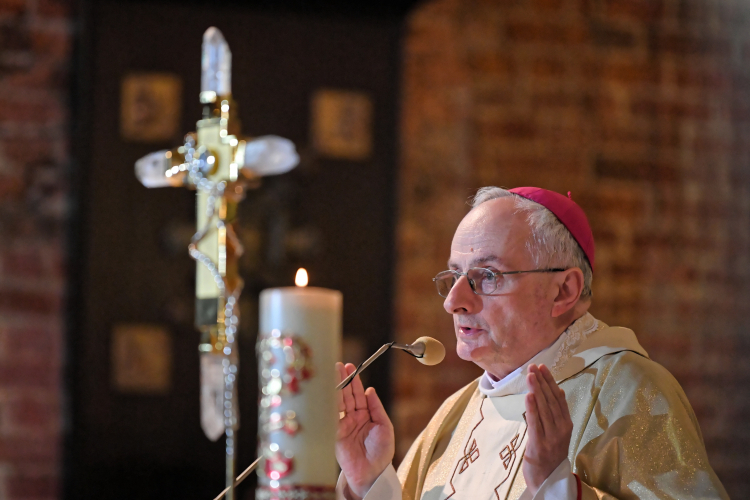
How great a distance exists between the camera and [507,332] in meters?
2.31

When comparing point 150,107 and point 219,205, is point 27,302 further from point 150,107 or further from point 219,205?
point 219,205

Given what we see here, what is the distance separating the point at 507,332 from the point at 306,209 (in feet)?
5.01

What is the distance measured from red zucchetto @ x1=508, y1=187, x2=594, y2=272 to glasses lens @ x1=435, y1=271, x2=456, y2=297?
11.4 inches

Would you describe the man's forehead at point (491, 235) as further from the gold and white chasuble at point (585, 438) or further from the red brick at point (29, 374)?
the red brick at point (29, 374)

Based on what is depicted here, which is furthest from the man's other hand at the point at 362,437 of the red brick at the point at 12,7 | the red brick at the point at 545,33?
the red brick at the point at 545,33

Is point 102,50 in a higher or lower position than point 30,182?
higher

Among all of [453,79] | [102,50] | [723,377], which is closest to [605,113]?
[453,79]

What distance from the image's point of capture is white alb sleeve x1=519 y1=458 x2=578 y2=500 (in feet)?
5.83

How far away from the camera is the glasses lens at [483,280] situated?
2332 millimetres

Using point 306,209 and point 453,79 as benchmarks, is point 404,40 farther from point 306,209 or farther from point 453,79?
point 306,209

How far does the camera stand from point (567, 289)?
237 centimetres

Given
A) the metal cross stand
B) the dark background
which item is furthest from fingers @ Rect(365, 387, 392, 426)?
the dark background

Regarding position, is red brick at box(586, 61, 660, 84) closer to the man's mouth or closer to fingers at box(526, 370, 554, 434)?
the man's mouth

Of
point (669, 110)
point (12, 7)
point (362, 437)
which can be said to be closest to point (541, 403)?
point (362, 437)
